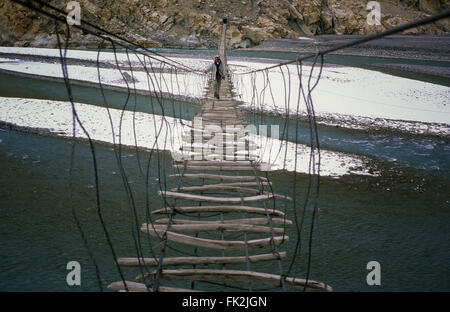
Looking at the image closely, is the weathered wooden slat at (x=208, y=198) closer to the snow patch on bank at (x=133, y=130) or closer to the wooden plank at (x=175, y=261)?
the wooden plank at (x=175, y=261)

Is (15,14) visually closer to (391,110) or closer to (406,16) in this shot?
(391,110)

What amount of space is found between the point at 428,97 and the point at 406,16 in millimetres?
69196

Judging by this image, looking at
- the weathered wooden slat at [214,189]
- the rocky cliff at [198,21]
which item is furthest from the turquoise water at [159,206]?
the rocky cliff at [198,21]

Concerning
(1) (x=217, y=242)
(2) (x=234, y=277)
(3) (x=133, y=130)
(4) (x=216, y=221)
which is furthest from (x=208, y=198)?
(3) (x=133, y=130)

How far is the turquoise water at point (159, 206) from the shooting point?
282cm

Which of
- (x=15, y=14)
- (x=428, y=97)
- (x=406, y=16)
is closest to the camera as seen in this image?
(x=428, y=97)

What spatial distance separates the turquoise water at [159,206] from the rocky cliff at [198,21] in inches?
1260

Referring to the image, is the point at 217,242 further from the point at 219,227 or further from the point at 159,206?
the point at 159,206

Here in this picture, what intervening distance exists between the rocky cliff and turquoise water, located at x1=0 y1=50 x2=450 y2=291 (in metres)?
32.0

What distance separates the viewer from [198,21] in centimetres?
5275

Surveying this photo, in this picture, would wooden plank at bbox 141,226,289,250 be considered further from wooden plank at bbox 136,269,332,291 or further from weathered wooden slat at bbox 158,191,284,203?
weathered wooden slat at bbox 158,191,284,203
